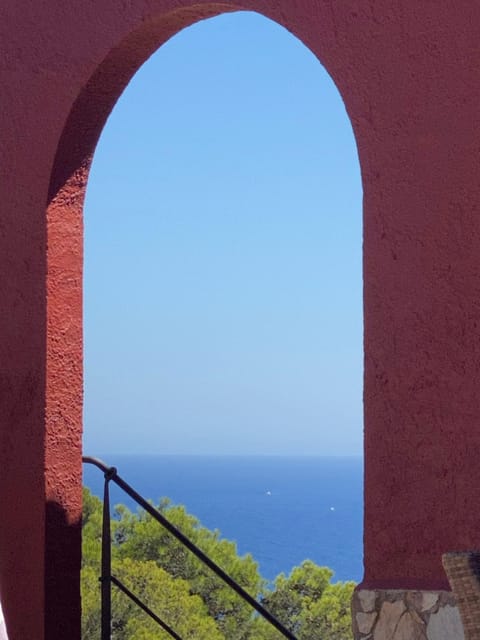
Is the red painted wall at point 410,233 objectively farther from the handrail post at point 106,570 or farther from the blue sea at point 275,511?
the blue sea at point 275,511

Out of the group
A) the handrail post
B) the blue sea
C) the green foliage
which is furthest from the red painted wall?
the blue sea

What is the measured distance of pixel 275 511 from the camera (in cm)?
7681

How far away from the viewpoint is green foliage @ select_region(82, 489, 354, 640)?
12797mm

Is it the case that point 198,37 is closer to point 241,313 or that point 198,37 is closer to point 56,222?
point 241,313

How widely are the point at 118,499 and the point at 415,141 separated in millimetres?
71649

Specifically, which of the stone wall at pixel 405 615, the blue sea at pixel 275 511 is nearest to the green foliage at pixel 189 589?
the stone wall at pixel 405 615

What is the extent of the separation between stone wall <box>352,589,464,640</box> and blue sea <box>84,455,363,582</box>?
36.3m

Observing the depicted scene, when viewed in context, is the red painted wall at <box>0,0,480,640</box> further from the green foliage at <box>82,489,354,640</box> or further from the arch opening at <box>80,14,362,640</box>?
the arch opening at <box>80,14,362,640</box>

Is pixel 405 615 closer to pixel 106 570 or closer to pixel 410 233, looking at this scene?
pixel 410 233

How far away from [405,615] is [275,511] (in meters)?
74.0

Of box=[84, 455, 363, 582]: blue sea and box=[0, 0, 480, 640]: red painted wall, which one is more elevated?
box=[84, 455, 363, 582]: blue sea

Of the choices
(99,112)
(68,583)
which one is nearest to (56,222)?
(99,112)

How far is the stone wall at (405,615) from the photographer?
3566mm

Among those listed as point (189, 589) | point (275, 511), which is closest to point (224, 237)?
point (275, 511)
